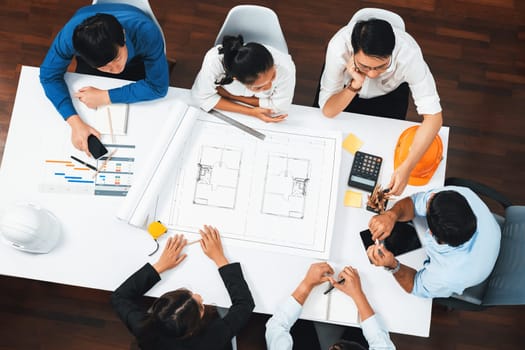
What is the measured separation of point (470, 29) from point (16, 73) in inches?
104

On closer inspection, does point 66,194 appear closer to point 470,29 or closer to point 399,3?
point 399,3

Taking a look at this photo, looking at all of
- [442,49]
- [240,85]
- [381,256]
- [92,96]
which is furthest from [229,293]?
[442,49]

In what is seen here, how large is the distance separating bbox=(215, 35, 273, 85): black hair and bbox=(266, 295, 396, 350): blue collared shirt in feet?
2.56

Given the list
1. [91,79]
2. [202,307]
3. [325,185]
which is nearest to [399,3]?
[325,185]

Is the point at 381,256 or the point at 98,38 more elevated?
the point at 98,38

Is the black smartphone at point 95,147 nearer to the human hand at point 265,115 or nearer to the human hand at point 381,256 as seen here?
the human hand at point 265,115

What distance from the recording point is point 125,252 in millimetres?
1643

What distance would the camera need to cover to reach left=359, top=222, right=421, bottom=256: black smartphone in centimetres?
166

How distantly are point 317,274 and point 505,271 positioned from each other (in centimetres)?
73

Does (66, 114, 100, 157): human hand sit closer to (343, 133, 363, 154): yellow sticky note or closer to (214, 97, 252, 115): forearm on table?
(214, 97, 252, 115): forearm on table

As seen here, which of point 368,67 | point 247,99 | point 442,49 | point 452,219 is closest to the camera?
point 452,219

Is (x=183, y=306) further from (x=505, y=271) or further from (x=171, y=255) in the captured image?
(x=505, y=271)

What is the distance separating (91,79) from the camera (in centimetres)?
178

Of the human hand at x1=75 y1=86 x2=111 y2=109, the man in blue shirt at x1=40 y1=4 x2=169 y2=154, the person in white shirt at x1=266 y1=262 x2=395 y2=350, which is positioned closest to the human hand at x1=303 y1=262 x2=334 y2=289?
the person in white shirt at x1=266 y1=262 x2=395 y2=350
